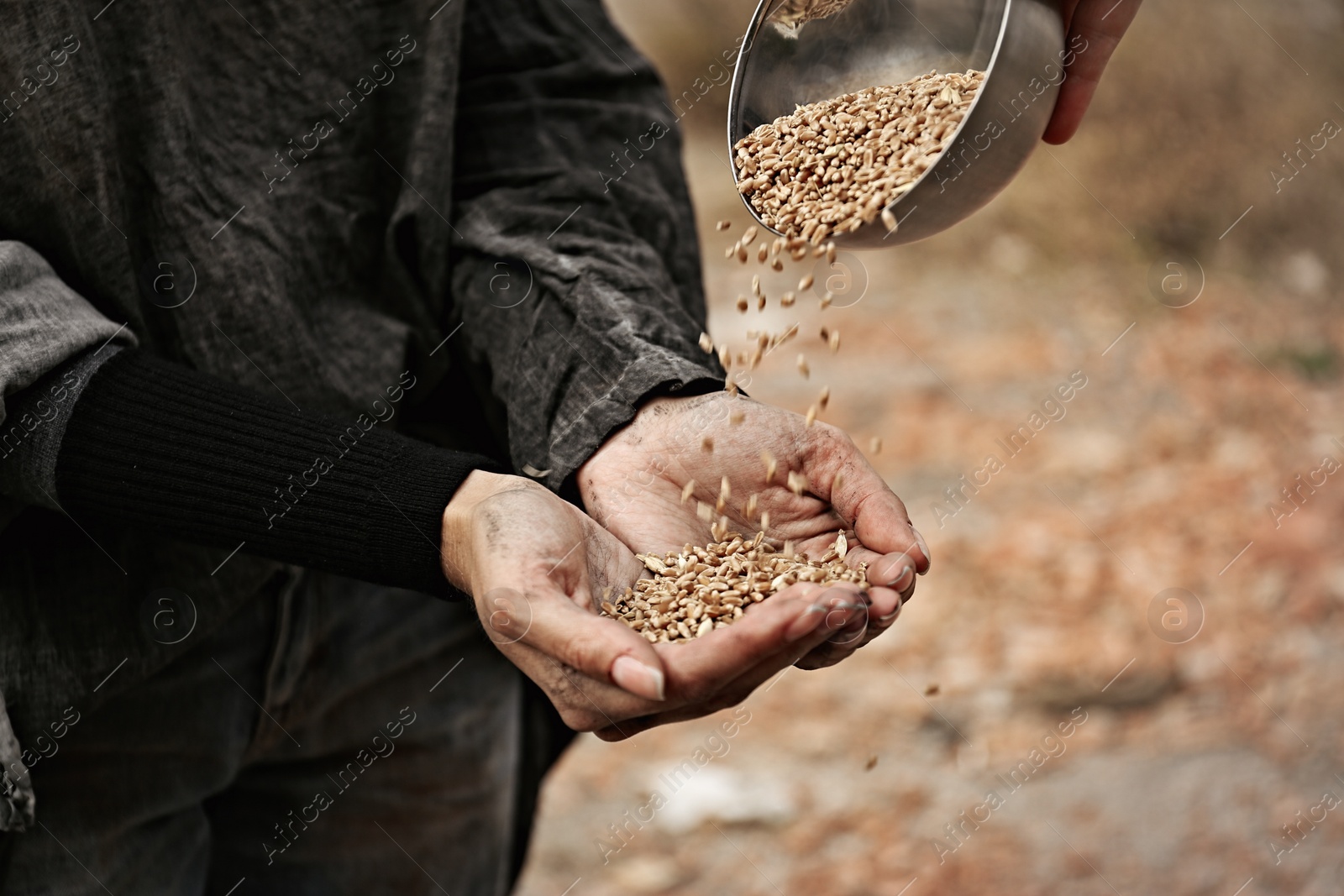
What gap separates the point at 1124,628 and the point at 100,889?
2401 millimetres

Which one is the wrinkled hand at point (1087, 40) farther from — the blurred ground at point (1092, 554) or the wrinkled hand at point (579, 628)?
the blurred ground at point (1092, 554)

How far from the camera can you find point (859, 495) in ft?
3.84

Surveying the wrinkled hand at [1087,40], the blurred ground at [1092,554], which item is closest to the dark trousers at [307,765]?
the blurred ground at [1092,554]

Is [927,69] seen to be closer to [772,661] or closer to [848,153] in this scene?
[848,153]

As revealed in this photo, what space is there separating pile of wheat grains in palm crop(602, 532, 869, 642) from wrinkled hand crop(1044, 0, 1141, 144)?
52 cm

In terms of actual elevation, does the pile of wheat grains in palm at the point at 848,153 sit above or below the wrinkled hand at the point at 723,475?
above

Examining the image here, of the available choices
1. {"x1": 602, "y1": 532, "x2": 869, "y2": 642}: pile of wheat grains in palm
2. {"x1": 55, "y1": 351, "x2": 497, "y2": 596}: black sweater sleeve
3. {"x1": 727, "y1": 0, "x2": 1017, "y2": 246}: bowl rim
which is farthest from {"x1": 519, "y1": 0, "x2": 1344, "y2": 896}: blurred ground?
{"x1": 55, "y1": 351, "x2": 497, "y2": 596}: black sweater sleeve

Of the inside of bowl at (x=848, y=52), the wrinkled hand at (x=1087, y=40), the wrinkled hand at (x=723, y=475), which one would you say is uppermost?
the inside of bowl at (x=848, y=52)

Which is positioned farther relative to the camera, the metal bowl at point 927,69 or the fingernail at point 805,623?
the metal bowl at point 927,69

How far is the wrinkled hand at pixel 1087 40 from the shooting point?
1.08 m

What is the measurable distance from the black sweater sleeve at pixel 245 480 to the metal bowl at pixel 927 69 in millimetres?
530

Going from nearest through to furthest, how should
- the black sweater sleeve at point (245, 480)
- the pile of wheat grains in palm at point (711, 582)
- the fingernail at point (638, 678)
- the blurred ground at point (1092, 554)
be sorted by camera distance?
1. the fingernail at point (638, 678)
2. the black sweater sleeve at point (245, 480)
3. the pile of wheat grains in palm at point (711, 582)
4. the blurred ground at point (1092, 554)

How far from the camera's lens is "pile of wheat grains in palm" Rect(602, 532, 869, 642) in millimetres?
1117

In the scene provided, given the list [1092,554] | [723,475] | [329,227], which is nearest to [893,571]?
[723,475]
